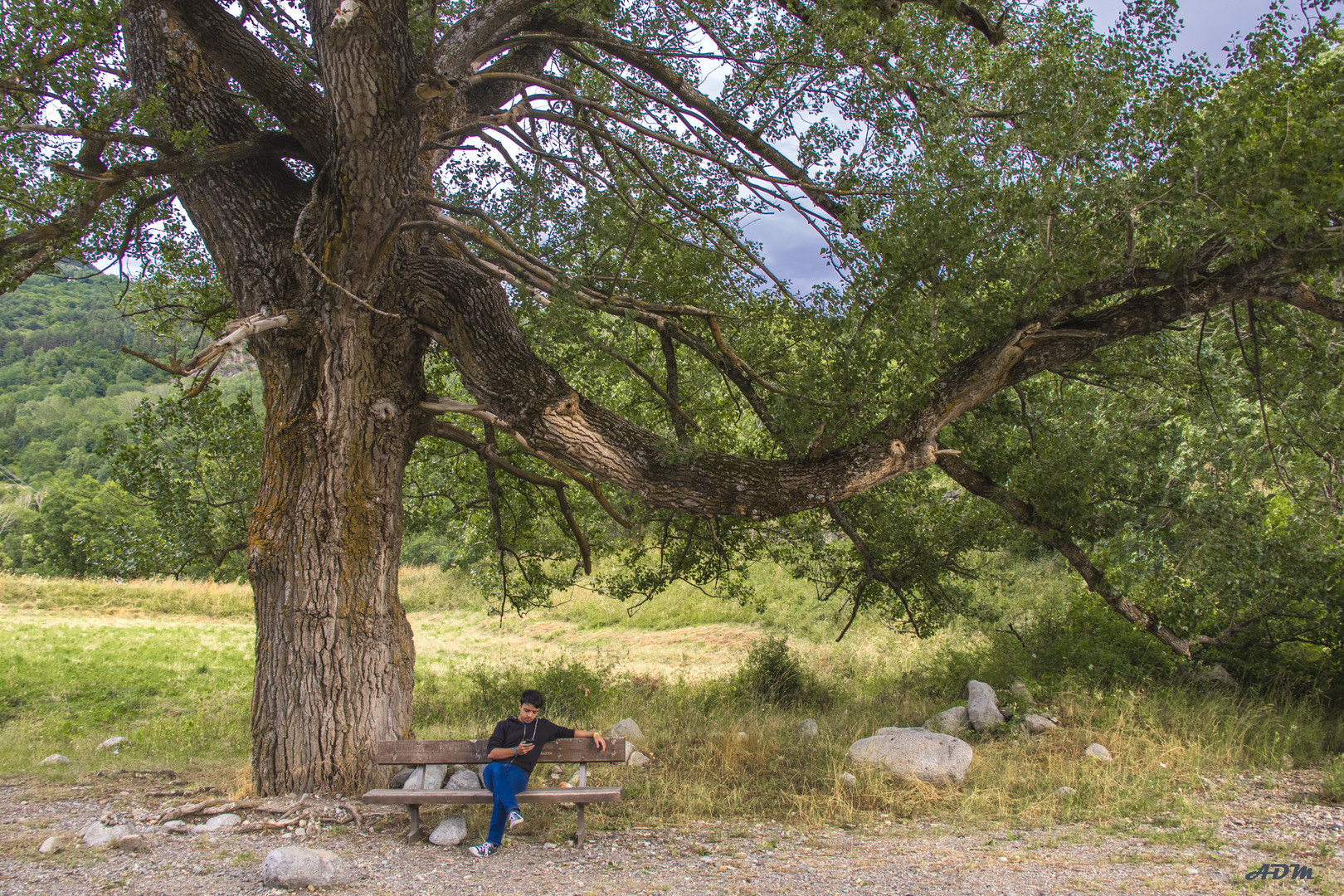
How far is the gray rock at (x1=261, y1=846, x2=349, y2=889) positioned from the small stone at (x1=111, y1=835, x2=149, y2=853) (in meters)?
1.11

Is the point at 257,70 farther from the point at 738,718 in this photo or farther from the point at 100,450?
the point at 738,718

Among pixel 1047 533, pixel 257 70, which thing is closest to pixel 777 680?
pixel 1047 533

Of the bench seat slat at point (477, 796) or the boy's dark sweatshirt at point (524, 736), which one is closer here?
the bench seat slat at point (477, 796)

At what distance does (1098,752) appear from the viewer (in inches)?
300

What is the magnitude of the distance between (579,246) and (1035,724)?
6.77 metres

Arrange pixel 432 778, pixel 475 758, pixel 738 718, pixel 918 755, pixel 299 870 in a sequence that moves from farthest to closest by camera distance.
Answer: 1. pixel 738 718
2. pixel 918 755
3. pixel 432 778
4. pixel 475 758
5. pixel 299 870

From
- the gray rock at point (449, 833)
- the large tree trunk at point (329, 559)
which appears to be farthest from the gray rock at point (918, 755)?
the large tree trunk at point (329, 559)

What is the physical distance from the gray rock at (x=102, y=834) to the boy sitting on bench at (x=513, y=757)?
86.5 inches

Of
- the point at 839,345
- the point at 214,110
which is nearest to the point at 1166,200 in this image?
the point at 839,345

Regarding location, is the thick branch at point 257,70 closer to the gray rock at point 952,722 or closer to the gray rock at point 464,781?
the gray rock at point 464,781

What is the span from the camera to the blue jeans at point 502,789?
204 inches

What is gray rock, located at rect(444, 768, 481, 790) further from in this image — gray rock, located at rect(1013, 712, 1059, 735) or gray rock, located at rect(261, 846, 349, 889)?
gray rock, located at rect(1013, 712, 1059, 735)

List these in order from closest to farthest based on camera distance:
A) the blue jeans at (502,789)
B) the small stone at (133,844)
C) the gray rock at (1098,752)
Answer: the small stone at (133,844)
the blue jeans at (502,789)
the gray rock at (1098,752)

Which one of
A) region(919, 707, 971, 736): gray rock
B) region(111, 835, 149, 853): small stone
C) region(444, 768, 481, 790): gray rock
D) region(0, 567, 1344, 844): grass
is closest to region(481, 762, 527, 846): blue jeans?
region(0, 567, 1344, 844): grass
